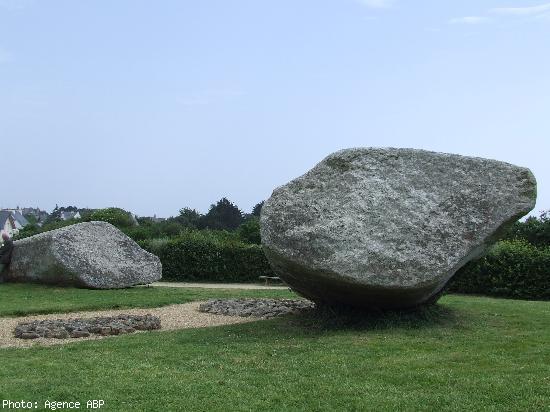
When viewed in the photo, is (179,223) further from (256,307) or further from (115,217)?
(256,307)

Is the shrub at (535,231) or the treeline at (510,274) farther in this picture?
the shrub at (535,231)

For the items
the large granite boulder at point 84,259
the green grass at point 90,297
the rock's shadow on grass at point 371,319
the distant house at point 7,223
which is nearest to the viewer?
the rock's shadow on grass at point 371,319

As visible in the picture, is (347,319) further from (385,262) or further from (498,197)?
(498,197)

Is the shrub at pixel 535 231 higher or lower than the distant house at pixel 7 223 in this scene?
lower

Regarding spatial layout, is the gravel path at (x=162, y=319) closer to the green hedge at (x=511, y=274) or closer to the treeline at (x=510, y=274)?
the treeline at (x=510, y=274)

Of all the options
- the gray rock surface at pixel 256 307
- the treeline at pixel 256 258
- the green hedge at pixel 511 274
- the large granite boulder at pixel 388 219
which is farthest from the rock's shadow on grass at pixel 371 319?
the green hedge at pixel 511 274

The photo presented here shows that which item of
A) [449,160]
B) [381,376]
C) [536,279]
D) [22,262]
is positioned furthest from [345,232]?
[22,262]

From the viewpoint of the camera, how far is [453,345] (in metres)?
9.95

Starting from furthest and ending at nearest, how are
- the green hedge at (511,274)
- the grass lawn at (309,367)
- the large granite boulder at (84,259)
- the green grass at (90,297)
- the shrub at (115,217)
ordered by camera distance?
the shrub at (115,217)
the large granite boulder at (84,259)
the green hedge at (511,274)
the green grass at (90,297)
the grass lawn at (309,367)

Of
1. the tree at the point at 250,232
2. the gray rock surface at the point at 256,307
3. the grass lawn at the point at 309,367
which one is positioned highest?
the tree at the point at 250,232

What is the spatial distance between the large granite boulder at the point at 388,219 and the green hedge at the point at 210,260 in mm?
14183

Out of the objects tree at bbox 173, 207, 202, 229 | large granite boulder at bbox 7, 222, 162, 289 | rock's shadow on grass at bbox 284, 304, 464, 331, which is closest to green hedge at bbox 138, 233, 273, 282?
large granite boulder at bbox 7, 222, 162, 289

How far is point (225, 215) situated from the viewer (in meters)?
56.1

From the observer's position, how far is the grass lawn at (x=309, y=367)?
23.2 ft
